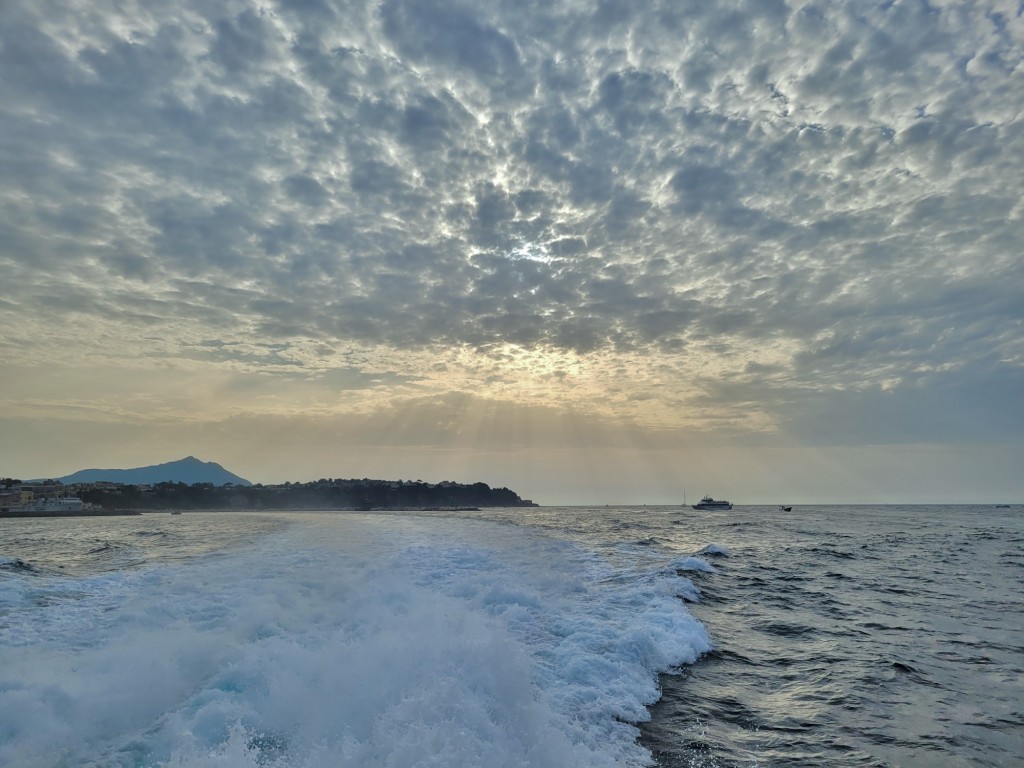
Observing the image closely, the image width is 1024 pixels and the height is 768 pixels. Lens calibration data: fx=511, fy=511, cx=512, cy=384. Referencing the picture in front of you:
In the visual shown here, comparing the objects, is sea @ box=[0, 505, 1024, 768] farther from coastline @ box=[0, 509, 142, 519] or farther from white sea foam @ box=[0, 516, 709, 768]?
coastline @ box=[0, 509, 142, 519]

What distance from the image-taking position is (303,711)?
6316 mm

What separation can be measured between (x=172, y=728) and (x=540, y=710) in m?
4.55

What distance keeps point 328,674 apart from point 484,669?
2.26 metres

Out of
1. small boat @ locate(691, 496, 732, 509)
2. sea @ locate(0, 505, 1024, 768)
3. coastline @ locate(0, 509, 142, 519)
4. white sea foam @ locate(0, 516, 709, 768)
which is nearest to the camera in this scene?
white sea foam @ locate(0, 516, 709, 768)

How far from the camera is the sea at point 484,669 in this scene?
5918mm

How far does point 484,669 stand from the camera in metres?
7.77

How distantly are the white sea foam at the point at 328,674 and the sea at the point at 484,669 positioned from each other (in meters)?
0.04

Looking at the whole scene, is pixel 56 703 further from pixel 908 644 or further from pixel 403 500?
pixel 403 500

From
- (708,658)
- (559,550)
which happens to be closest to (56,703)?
(708,658)

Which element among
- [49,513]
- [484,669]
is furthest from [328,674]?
[49,513]

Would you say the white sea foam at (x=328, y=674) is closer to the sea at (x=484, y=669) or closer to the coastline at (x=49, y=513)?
the sea at (x=484, y=669)

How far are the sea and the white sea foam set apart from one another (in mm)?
40

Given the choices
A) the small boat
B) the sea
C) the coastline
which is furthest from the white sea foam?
the small boat

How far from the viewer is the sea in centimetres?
592
